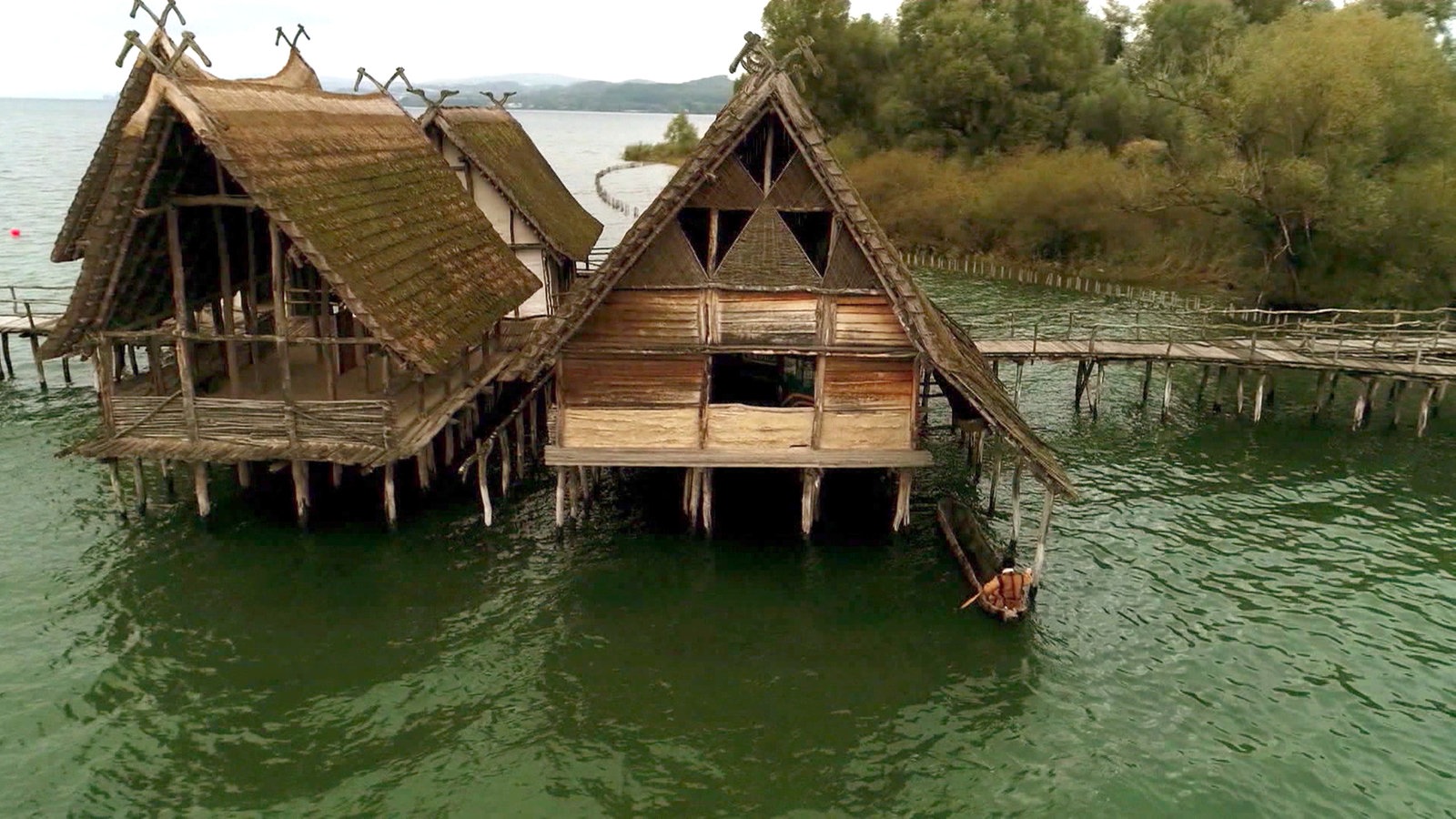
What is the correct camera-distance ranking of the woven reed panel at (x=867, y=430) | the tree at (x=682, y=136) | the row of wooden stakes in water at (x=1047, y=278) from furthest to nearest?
the tree at (x=682, y=136)
the row of wooden stakes in water at (x=1047, y=278)
the woven reed panel at (x=867, y=430)

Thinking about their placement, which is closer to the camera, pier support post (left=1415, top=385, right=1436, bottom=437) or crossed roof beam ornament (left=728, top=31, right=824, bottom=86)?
crossed roof beam ornament (left=728, top=31, right=824, bottom=86)

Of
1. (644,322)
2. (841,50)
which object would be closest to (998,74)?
(841,50)

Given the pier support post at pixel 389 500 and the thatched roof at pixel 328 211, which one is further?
the pier support post at pixel 389 500

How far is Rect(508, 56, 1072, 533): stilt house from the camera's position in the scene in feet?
59.7

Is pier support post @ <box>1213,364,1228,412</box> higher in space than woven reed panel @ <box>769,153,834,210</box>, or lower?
lower

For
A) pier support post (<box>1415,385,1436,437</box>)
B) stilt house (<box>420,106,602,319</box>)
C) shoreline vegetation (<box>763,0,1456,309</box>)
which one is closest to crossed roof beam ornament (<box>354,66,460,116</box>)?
stilt house (<box>420,106,602,319</box>)

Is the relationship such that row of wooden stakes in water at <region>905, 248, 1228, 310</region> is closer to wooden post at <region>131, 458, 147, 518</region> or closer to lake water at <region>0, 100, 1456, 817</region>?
lake water at <region>0, 100, 1456, 817</region>

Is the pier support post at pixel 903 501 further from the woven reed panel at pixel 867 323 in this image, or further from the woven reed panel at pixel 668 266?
the woven reed panel at pixel 668 266

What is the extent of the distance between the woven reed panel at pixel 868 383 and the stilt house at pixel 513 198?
42.6 feet

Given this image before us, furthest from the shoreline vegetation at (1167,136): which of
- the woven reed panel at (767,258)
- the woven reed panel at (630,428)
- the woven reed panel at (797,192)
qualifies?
the woven reed panel at (630,428)

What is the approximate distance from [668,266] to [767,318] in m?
2.24

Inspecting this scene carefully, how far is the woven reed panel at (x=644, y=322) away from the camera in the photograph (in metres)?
19.3

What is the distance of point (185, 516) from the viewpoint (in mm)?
22359

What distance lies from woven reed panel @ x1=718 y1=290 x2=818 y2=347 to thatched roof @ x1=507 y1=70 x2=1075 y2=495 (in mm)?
1609
